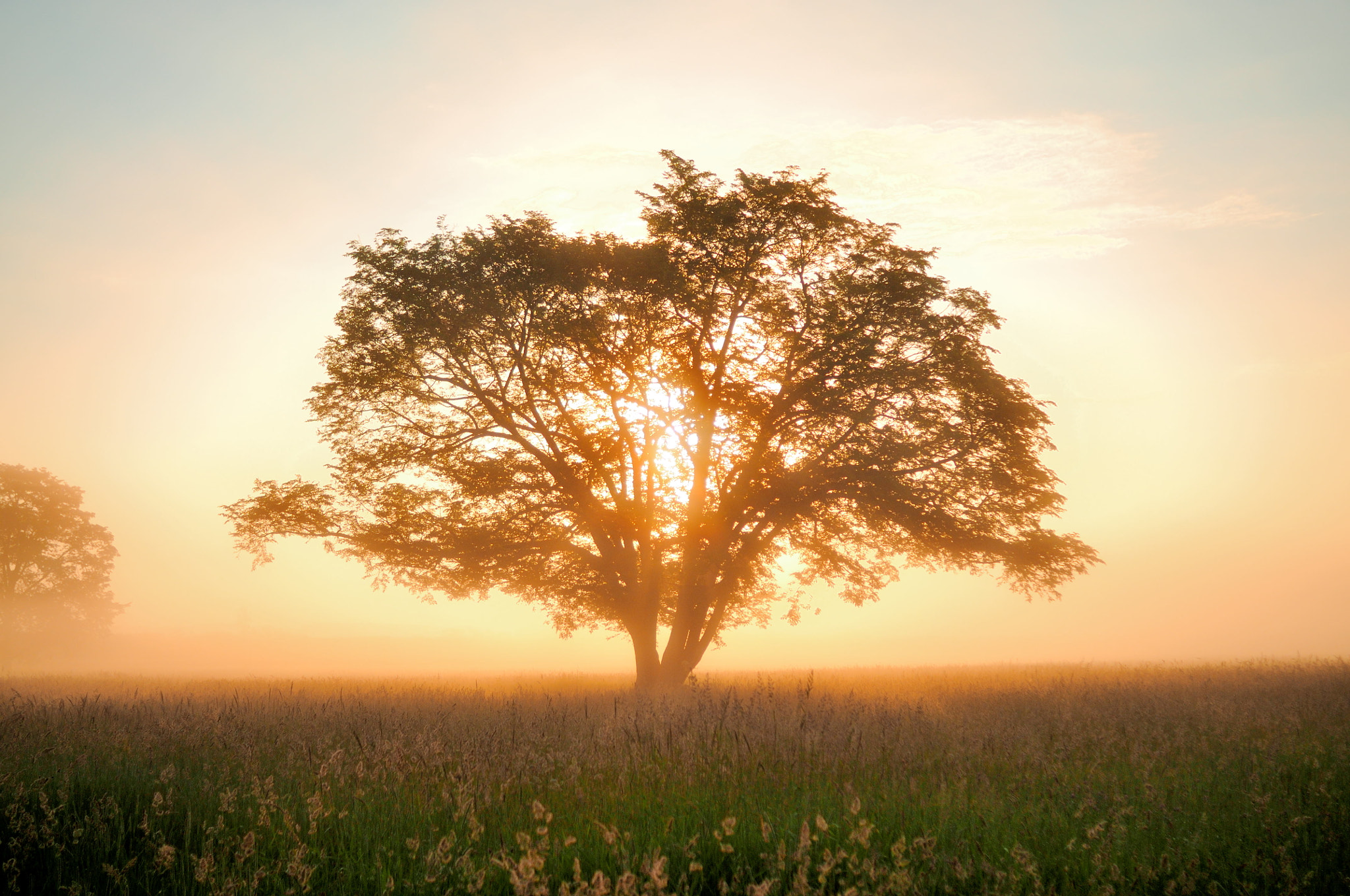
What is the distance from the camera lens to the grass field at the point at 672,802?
4383 mm

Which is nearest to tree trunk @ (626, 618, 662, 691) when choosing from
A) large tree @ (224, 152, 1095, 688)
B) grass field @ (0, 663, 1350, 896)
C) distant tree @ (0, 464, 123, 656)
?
large tree @ (224, 152, 1095, 688)

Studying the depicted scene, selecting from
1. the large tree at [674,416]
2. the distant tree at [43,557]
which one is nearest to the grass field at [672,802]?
the large tree at [674,416]

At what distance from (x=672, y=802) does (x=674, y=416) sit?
1358 centimetres

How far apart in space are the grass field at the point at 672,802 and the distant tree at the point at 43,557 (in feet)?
131

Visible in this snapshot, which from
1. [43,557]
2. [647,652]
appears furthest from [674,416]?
[43,557]

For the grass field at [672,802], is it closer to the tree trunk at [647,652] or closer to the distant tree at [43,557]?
the tree trunk at [647,652]

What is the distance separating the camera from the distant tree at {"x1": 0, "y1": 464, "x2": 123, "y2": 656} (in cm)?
4091

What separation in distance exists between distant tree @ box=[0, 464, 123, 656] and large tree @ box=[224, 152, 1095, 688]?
111 ft

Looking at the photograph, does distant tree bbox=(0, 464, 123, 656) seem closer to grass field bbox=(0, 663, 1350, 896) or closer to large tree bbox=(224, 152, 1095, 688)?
large tree bbox=(224, 152, 1095, 688)

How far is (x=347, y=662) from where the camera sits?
66.6m

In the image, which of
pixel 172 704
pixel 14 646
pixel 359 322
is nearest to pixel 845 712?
pixel 172 704

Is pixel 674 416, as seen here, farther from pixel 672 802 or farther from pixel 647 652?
pixel 672 802

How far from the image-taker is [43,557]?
41750 mm

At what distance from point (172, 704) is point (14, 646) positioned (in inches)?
1715
